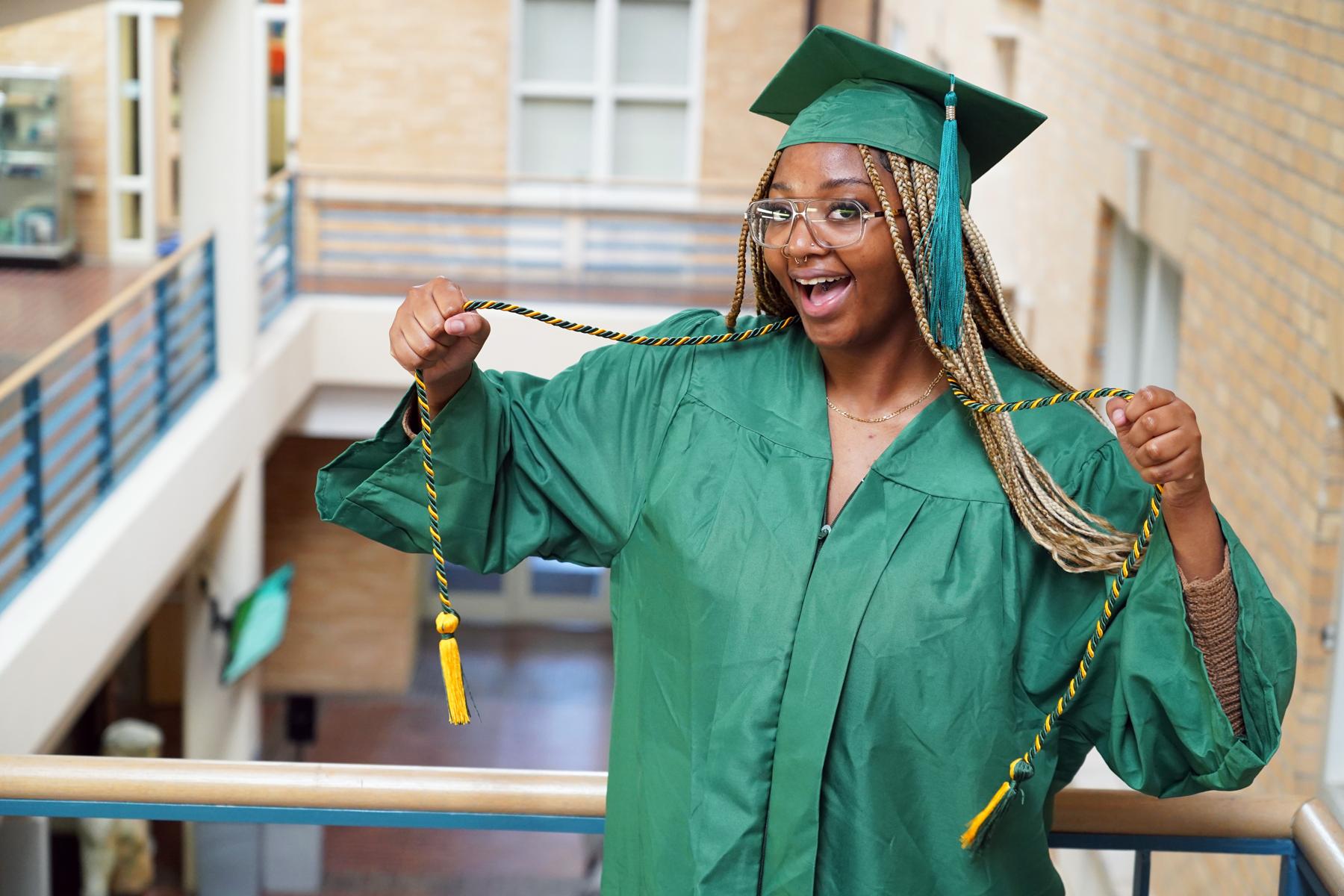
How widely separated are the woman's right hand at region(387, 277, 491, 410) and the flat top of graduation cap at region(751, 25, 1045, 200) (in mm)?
450

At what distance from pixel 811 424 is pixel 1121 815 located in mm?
694

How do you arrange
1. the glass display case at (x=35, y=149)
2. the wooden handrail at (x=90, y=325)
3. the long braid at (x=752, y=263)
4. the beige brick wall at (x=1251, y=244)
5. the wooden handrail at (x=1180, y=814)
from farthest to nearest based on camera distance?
the glass display case at (x=35, y=149), the wooden handrail at (x=90, y=325), the beige brick wall at (x=1251, y=244), the wooden handrail at (x=1180, y=814), the long braid at (x=752, y=263)

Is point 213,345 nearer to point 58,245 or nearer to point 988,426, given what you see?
point 58,245

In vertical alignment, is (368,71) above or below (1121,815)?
above

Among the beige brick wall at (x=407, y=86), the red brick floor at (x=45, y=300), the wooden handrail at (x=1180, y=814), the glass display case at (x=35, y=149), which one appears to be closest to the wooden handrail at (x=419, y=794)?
the wooden handrail at (x=1180, y=814)

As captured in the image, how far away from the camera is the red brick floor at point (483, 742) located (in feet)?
37.2

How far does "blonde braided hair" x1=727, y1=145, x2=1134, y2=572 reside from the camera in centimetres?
186

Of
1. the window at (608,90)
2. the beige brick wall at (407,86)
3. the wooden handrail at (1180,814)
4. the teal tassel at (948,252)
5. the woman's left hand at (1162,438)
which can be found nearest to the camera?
the woman's left hand at (1162,438)

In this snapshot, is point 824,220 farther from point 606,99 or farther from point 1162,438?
point 606,99

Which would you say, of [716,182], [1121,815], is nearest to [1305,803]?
[1121,815]

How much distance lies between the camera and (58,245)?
42.4 ft

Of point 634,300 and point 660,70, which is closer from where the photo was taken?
point 634,300

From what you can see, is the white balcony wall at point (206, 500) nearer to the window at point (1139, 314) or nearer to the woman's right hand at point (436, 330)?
the window at point (1139, 314)

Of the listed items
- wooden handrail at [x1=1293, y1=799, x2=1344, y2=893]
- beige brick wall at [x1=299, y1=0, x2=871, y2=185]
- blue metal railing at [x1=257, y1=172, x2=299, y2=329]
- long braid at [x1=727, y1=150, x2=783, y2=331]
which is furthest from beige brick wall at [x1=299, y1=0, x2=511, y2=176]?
wooden handrail at [x1=1293, y1=799, x2=1344, y2=893]
